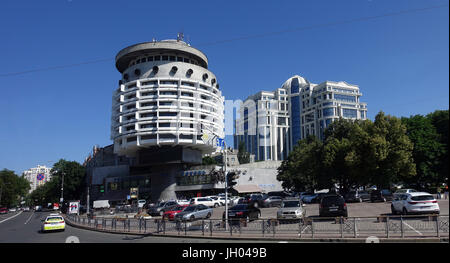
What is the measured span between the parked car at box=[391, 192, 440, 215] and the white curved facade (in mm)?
49587

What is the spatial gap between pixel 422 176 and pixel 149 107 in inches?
2076

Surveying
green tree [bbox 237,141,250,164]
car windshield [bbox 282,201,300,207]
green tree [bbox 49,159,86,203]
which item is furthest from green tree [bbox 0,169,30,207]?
car windshield [bbox 282,201,300,207]

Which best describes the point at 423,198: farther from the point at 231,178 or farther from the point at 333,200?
the point at 231,178

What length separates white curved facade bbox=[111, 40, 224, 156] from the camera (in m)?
69.7

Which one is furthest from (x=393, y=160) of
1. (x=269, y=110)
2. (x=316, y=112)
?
(x=269, y=110)

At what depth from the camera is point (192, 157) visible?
252 feet

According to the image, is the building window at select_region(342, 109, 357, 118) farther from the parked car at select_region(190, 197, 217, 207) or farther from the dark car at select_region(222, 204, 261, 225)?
the dark car at select_region(222, 204, 261, 225)

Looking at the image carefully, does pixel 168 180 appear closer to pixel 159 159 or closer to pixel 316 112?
pixel 159 159

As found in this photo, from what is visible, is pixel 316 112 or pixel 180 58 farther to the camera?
pixel 316 112

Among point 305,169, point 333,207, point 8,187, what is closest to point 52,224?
point 333,207

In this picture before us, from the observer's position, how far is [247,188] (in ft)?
249

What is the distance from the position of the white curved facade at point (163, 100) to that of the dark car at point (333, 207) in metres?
46.9

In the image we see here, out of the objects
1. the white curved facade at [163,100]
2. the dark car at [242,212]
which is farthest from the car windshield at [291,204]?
the white curved facade at [163,100]

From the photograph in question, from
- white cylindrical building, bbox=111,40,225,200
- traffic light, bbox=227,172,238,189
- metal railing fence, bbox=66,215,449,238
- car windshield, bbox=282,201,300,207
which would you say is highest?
white cylindrical building, bbox=111,40,225,200
